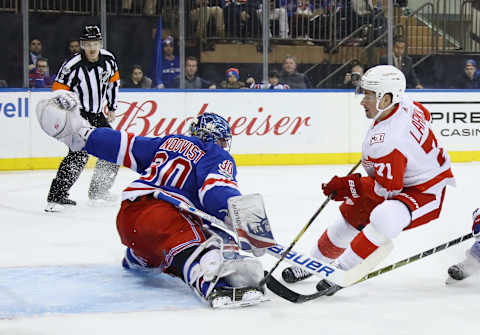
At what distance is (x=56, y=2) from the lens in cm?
840

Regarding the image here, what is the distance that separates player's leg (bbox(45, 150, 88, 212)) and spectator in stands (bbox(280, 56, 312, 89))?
3685 millimetres

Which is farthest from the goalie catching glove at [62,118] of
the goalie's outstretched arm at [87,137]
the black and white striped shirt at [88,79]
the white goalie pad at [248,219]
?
the black and white striped shirt at [88,79]

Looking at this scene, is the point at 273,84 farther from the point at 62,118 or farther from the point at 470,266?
the point at 62,118

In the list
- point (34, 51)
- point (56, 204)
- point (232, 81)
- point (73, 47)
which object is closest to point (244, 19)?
point (232, 81)

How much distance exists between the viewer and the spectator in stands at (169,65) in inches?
341

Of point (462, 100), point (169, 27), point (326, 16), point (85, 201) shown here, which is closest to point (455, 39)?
point (462, 100)

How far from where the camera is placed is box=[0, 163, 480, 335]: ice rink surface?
2.63 meters

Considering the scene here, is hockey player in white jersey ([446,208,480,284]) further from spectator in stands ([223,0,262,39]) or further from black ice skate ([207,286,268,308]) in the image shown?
spectator in stands ([223,0,262,39])

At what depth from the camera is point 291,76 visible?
9.05 m

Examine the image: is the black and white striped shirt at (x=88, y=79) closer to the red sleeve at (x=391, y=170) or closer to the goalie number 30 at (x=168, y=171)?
the goalie number 30 at (x=168, y=171)

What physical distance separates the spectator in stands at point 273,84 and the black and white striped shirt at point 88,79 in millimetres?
3027

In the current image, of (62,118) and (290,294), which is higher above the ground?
(62,118)

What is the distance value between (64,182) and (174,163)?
2.72 m

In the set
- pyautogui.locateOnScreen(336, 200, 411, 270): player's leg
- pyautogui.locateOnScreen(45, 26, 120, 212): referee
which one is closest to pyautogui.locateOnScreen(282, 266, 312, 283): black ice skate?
pyautogui.locateOnScreen(336, 200, 411, 270): player's leg
